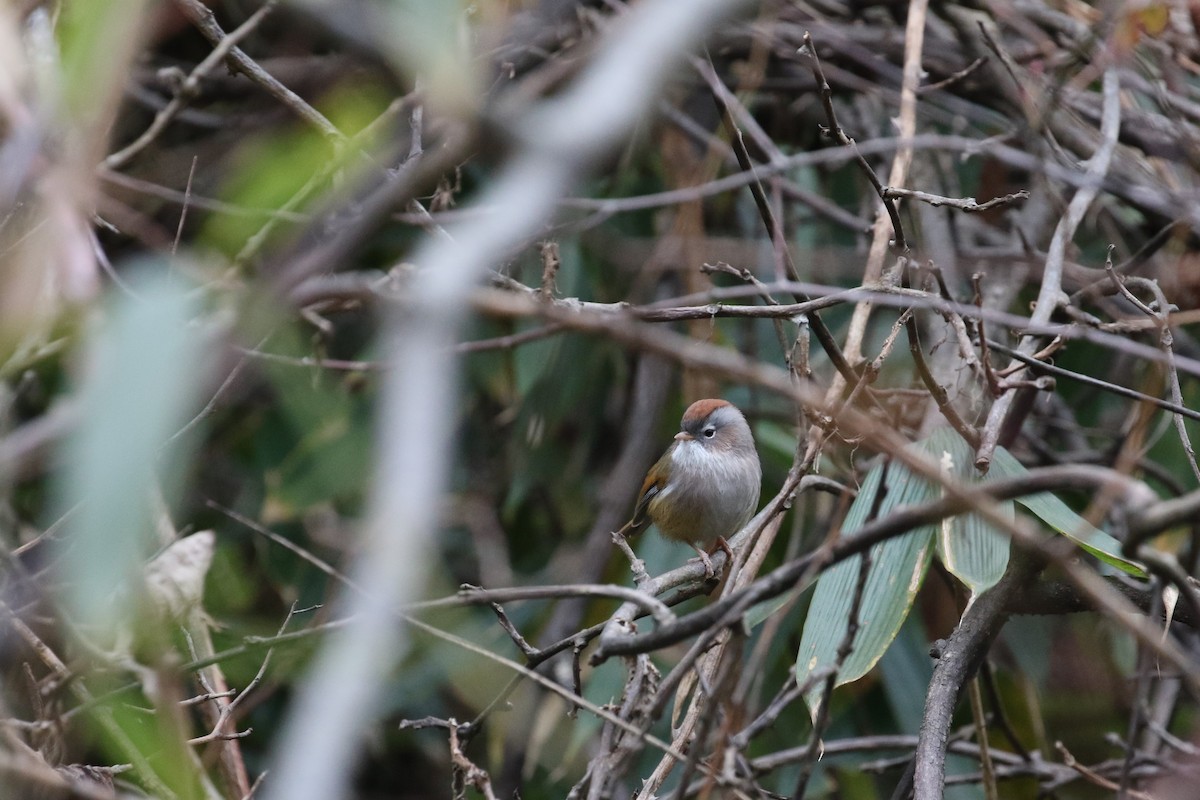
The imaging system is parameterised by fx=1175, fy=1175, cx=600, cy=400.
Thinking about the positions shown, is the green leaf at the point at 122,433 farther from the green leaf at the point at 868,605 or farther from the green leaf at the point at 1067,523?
the green leaf at the point at 868,605

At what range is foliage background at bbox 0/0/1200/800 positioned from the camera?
94.0 inches

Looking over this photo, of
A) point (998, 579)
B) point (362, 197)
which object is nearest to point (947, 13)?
point (362, 197)

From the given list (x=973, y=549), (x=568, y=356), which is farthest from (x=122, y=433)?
(x=568, y=356)

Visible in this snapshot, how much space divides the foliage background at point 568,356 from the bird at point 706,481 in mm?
226

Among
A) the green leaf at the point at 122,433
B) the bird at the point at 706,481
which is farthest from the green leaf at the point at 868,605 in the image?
the green leaf at the point at 122,433

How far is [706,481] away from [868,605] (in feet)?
5.46

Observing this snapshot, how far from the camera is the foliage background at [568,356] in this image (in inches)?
94.0

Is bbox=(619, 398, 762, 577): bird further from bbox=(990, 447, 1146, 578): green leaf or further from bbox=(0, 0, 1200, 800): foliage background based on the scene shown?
bbox=(990, 447, 1146, 578): green leaf

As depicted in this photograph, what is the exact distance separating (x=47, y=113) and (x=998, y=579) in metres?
2.17

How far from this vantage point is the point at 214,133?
18.2 ft

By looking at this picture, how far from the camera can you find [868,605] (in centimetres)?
303

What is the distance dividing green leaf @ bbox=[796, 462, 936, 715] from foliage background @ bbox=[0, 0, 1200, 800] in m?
0.20

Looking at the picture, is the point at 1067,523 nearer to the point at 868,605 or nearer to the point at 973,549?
the point at 973,549

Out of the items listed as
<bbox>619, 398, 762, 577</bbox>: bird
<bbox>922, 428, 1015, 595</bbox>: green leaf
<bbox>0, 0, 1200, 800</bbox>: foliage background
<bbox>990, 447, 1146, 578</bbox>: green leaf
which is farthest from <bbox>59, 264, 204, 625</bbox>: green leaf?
<bbox>619, 398, 762, 577</bbox>: bird
